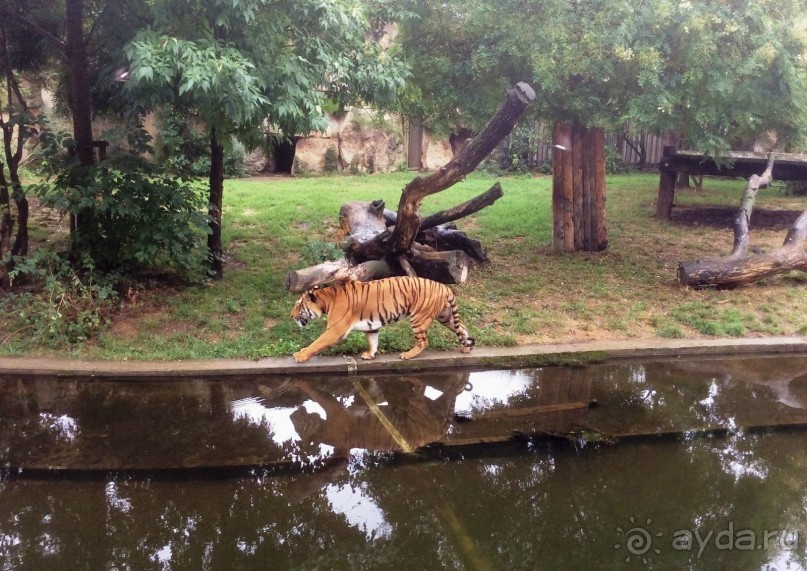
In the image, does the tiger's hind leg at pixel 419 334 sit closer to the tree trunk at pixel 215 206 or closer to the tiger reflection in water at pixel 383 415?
the tiger reflection in water at pixel 383 415

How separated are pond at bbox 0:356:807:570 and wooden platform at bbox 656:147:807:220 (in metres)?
6.63

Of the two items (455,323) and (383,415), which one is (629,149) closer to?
(455,323)

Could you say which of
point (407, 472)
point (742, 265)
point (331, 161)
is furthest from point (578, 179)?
point (331, 161)

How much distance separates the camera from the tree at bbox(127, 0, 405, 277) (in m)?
5.78

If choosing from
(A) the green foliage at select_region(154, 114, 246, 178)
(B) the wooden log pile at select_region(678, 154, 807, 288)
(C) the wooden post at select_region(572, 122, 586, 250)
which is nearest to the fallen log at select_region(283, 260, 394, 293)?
(A) the green foliage at select_region(154, 114, 246, 178)

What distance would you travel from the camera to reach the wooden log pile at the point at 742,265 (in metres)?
8.95

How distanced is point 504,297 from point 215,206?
3.83 meters

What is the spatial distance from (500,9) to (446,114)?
1.56m

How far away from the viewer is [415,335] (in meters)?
6.84

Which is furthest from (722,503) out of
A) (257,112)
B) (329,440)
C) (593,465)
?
(257,112)

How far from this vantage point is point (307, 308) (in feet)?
21.6

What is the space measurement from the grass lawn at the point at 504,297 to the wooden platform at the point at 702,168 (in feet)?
1.66

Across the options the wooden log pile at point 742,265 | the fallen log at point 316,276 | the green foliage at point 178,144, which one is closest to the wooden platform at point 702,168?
the wooden log pile at point 742,265

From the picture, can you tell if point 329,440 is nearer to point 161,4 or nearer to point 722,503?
point 722,503
